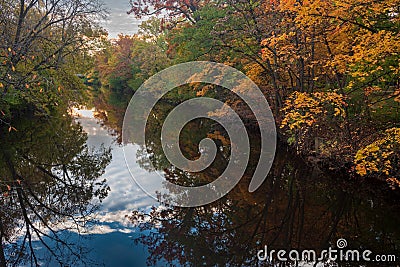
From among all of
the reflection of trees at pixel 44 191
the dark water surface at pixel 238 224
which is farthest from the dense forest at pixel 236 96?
the dark water surface at pixel 238 224

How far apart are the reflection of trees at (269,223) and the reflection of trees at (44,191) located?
1.61 meters

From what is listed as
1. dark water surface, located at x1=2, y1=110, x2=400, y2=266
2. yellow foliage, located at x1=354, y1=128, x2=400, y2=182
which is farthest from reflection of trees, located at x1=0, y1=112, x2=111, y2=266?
yellow foliage, located at x1=354, y1=128, x2=400, y2=182

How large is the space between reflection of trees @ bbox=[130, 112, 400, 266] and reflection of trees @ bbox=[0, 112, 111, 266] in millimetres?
1612

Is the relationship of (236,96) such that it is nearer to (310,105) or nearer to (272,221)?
(310,105)

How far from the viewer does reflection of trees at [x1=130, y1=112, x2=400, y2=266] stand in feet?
20.8

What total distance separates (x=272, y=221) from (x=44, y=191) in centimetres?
621

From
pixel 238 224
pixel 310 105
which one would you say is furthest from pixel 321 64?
pixel 238 224

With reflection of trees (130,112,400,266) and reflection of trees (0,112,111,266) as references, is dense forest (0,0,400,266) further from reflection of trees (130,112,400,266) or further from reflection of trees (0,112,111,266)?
reflection of trees (130,112,400,266)

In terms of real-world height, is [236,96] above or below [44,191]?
above

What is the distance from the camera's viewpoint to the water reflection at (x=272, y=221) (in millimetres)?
6336

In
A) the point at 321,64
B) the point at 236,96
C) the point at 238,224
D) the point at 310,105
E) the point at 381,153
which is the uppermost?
the point at 236,96

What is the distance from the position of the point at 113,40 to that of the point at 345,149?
40130 millimetres

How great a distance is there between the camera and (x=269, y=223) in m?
7.29

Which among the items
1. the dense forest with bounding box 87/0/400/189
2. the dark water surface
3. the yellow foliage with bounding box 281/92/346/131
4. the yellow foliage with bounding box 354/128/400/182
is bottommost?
the dark water surface
